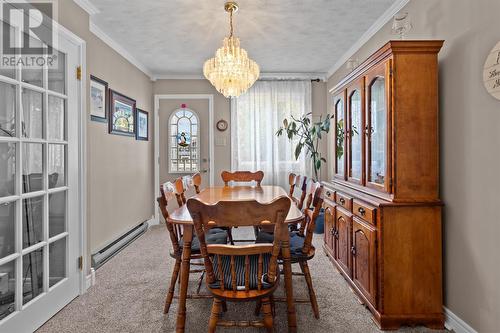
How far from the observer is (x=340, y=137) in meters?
3.20

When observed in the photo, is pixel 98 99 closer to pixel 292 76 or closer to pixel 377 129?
pixel 377 129

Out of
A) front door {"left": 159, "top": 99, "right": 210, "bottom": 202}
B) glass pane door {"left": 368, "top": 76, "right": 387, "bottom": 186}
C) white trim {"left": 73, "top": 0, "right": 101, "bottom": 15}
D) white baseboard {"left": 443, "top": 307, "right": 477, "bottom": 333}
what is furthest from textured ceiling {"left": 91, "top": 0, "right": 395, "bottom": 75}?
white baseboard {"left": 443, "top": 307, "right": 477, "bottom": 333}

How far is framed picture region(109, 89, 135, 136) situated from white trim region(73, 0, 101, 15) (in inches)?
39.8

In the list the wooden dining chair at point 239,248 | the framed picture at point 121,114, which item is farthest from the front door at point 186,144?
the wooden dining chair at point 239,248

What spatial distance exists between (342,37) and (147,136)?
3.21m

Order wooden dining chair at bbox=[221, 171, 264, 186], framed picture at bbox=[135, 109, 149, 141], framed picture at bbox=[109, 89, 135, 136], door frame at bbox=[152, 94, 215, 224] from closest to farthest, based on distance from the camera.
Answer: framed picture at bbox=[109, 89, 135, 136], wooden dining chair at bbox=[221, 171, 264, 186], framed picture at bbox=[135, 109, 149, 141], door frame at bbox=[152, 94, 215, 224]

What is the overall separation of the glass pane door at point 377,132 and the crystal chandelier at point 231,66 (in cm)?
114

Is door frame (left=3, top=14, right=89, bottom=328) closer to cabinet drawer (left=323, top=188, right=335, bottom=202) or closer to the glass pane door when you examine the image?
cabinet drawer (left=323, top=188, right=335, bottom=202)

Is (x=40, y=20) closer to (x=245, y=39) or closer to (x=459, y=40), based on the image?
(x=245, y=39)

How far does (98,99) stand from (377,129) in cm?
287

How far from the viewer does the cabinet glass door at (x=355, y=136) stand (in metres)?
2.54

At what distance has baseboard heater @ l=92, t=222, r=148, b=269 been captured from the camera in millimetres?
3086

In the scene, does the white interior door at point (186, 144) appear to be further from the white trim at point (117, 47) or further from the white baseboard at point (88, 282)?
the white baseboard at point (88, 282)

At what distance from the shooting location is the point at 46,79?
2133 millimetres
